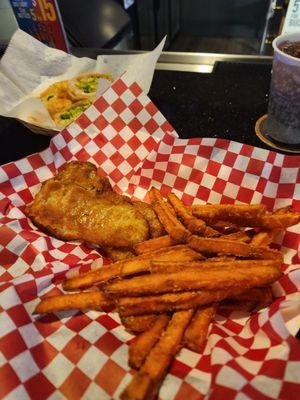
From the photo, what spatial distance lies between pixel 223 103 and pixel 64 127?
4.11 ft

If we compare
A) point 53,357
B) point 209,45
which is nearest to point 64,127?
point 53,357

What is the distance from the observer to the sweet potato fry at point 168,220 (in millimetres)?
1453

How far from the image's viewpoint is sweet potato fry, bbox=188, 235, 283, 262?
1362mm

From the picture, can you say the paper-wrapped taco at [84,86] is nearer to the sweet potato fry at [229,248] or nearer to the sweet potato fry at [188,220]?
the sweet potato fry at [188,220]

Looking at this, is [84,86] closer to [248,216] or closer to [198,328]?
[248,216]

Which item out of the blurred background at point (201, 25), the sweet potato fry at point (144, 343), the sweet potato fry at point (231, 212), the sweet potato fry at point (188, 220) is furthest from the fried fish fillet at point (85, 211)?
the blurred background at point (201, 25)

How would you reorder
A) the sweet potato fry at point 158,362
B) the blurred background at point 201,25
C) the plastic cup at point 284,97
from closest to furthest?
the sweet potato fry at point 158,362 < the plastic cup at point 284,97 < the blurred background at point 201,25

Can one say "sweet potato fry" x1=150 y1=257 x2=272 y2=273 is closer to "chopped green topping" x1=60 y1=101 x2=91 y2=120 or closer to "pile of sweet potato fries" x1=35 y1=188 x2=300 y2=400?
"pile of sweet potato fries" x1=35 y1=188 x2=300 y2=400

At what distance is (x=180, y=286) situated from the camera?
1259mm

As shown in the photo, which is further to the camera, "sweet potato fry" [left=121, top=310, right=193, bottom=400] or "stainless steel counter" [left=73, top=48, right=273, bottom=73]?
"stainless steel counter" [left=73, top=48, right=273, bottom=73]

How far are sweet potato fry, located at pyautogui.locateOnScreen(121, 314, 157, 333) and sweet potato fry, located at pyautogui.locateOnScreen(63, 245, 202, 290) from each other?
0.16m

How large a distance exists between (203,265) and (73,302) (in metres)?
0.52

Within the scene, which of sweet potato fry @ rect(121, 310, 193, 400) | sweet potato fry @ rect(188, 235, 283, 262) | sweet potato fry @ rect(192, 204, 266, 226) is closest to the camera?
sweet potato fry @ rect(121, 310, 193, 400)

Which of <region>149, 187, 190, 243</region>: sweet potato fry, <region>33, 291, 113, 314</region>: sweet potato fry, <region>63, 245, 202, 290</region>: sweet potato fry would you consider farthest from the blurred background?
<region>33, 291, 113, 314</region>: sweet potato fry
